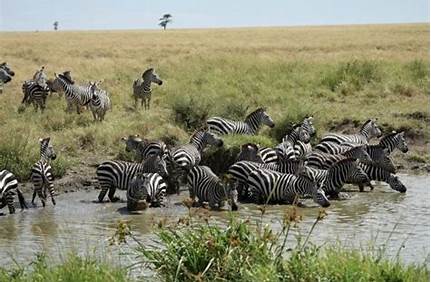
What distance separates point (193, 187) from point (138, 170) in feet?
3.88

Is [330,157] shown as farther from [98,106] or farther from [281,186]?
[98,106]

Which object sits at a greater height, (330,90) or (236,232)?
(330,90)

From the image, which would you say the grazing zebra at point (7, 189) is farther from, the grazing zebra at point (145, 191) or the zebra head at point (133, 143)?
the zebra head at point (133, 143)

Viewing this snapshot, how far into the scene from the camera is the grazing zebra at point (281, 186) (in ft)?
38.3

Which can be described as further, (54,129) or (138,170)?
(54,129)

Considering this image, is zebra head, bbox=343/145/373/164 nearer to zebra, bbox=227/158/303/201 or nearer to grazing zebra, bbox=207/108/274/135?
zebra, bbox=227/158/303/201

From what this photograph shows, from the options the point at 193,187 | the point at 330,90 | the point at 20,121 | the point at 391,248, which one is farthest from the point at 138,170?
the point at 330,90

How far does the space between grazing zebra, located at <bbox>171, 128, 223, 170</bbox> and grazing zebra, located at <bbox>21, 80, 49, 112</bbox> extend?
7175 mm

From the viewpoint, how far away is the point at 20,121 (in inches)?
688

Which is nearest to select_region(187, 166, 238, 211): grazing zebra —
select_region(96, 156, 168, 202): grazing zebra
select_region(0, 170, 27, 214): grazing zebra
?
select_region(96, 156, 168, 202): grazing zebra

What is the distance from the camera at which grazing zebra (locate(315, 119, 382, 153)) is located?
1447 cm

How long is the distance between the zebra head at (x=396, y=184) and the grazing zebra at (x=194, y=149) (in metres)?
2.87

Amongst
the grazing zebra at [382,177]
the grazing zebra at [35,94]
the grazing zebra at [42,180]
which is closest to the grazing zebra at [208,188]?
the grazing zebra at [42,180]

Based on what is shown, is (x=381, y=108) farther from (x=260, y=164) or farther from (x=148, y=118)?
(x=260, y=164)
